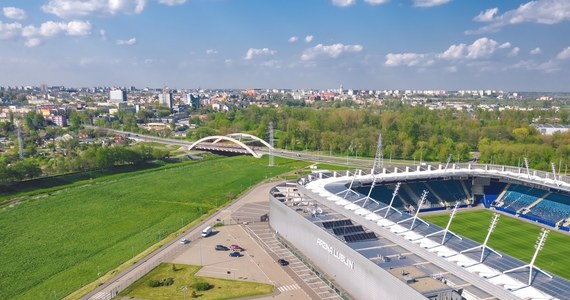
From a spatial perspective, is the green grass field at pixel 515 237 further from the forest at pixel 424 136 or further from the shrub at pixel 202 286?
the forest at pixel 424 136

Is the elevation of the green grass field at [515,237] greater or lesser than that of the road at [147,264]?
lesser

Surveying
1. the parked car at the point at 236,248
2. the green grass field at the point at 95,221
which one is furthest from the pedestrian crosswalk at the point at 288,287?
the green grass field at the point at 95,221

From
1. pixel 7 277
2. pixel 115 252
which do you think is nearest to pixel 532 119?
pixel 115 252

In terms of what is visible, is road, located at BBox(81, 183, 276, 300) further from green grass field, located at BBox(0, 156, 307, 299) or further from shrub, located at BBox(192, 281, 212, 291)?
shrub, located at BBox(192, 281, 212, 291)

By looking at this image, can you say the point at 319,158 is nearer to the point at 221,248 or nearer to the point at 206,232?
the point at 206,232

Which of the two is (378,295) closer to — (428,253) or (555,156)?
(428,253)

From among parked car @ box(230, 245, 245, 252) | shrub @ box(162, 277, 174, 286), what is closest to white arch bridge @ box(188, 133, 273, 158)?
parked car @ box(230, 245, 245, 252)
